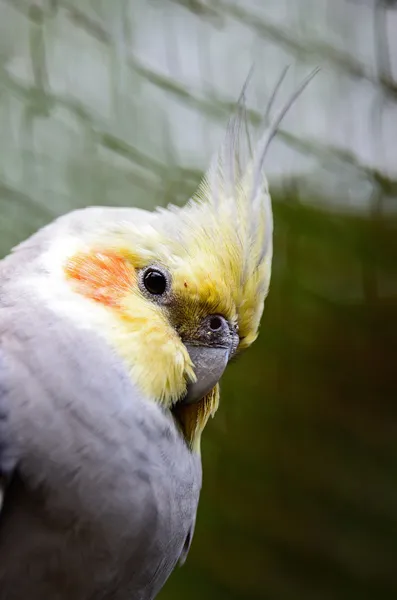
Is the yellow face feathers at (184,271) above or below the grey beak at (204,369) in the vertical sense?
above

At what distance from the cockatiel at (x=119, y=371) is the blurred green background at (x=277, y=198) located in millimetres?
617

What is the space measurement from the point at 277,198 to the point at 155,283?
0.72 meters

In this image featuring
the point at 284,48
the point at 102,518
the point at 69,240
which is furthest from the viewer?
the point at 284,48

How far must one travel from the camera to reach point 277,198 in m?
1.43

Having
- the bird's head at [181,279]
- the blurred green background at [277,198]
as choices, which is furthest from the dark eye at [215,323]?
the blurred green background at [277,198]

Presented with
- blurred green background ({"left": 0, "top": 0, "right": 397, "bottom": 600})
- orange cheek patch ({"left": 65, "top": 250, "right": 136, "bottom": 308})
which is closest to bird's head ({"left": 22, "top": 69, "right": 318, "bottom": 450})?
orange cheek patch ({"left": 65, "top": 250, "right": 136, "bottom": 308})

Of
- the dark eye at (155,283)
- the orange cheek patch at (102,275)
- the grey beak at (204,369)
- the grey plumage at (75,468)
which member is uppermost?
the dark eye at (155,283)

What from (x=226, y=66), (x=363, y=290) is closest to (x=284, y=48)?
(x=226, y=66)

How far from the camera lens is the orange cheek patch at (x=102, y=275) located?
746 mm

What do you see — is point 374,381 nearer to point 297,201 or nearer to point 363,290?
point 363,290

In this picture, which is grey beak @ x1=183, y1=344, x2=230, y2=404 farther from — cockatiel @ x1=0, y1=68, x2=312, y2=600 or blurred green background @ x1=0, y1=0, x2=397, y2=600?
blurred green background @ x1=0, y1=0, x2=397, y2=600

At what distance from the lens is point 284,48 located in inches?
54.0

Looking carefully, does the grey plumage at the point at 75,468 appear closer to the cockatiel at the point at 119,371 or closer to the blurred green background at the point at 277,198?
the cockatiel at the point at 119,371

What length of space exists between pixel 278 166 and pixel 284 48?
211 millimetres
